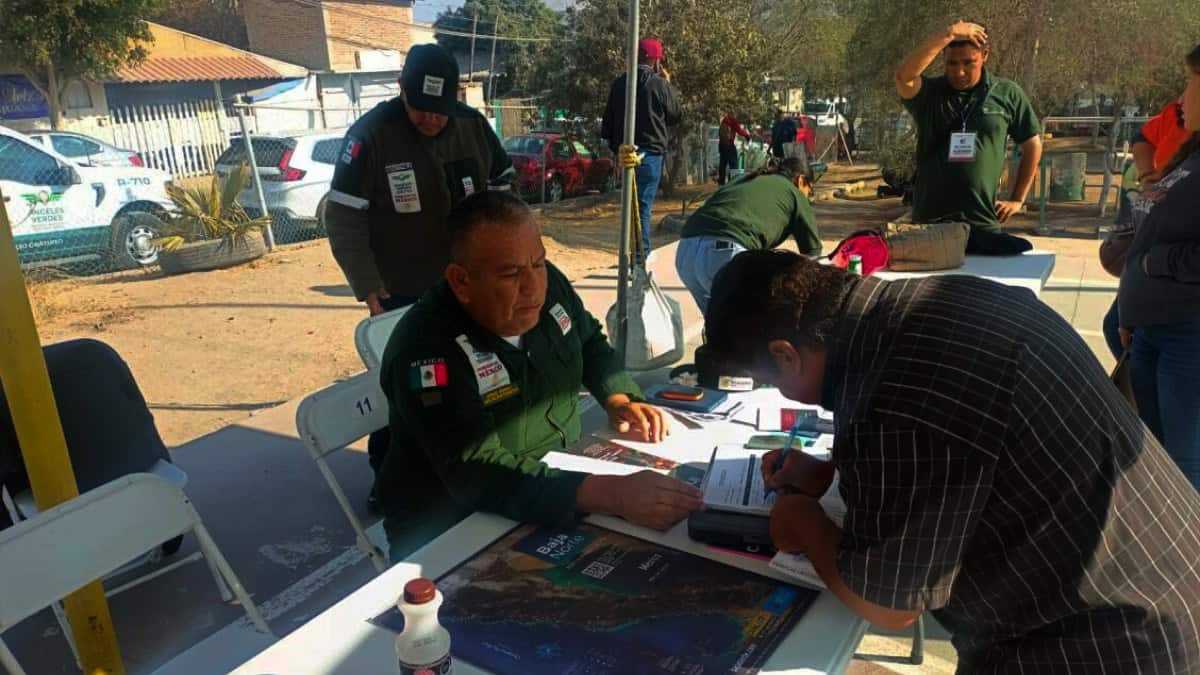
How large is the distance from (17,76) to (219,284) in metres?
17.7

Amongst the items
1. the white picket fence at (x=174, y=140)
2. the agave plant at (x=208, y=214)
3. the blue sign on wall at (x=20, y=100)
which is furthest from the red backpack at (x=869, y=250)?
the blue sign on wall at (x=20, y=100)

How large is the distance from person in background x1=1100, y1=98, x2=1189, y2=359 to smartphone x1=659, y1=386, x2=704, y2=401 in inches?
65.4

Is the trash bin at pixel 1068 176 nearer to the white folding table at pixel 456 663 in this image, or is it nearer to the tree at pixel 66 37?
the white folding table at pixel 456 663

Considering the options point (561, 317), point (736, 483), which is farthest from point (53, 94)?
point (736, 483)

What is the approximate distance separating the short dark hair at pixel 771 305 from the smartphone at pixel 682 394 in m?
1.02

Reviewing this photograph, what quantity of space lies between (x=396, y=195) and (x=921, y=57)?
2526mm

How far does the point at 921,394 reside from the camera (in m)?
1.17

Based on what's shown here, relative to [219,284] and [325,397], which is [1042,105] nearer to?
[219,284]

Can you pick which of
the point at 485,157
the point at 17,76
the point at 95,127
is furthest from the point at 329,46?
the point at 485,157

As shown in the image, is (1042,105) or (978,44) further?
(1042,105)

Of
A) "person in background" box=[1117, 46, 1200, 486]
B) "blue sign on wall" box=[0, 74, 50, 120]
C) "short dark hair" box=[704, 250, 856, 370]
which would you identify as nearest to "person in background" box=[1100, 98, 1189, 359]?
"person in background" box=[1117, 46, 1200, 486]

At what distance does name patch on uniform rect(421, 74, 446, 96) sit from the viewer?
330 centimetres

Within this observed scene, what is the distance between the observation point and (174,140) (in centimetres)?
1825

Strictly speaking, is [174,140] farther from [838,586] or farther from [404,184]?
[838,586]
